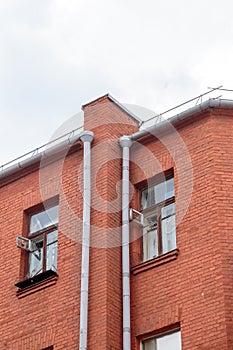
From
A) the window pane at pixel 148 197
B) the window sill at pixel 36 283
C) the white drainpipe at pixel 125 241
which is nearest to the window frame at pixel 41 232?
the window sill at pixel 36 283

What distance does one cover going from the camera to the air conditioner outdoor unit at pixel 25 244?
15.9 meters

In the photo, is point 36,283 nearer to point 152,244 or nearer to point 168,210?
point 152,244

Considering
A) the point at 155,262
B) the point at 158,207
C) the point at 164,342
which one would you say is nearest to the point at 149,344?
the point at 164,342

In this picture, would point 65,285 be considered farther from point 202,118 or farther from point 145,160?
point 202,118

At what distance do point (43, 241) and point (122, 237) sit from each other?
196 cm

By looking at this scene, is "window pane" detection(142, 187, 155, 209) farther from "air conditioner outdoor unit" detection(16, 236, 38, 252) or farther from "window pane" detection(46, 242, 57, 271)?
"air conditioner outdoor unit" detection(16, 236, 38, 252)

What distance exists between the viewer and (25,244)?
16.0 meters

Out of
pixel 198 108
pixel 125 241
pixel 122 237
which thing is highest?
pixel 198 108

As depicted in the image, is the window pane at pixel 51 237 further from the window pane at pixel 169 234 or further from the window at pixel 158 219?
the window pane at pixel 169 234

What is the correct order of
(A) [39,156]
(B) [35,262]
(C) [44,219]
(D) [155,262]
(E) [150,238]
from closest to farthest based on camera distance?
(D) [155,262] < (E) [150,238] < (B) [35,262] < (C) [44,219] < (A) [39,156]

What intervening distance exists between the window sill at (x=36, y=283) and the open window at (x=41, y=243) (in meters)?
0.16

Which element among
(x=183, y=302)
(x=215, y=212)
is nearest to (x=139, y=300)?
(x=183, y=302)

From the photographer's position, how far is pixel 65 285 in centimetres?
1459

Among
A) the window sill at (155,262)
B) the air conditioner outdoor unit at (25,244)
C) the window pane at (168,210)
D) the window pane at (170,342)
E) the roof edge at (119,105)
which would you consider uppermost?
the roof edge at (119,105)
